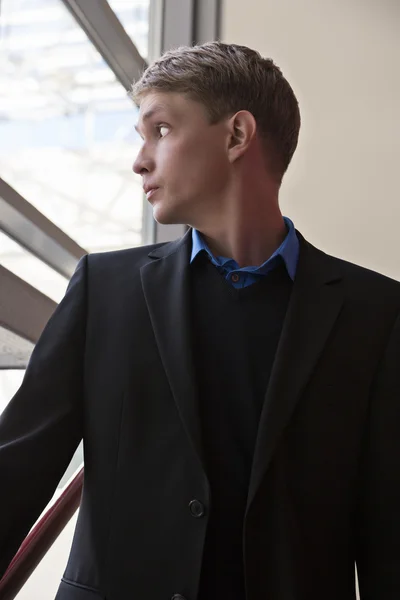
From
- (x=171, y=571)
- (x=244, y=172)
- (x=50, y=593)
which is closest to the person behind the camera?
(x=171, y=571)

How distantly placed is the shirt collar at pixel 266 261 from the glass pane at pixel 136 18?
155 cm

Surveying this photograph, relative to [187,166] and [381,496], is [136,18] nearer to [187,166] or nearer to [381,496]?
[187,166]

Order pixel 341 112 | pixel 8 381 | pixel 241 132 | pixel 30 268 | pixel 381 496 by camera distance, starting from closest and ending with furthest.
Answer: pixel 381 496 → pixel 241 132 → pixel 30 268 → pixel 8 381 → pixel 341 112

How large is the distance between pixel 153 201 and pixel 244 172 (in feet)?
0.56

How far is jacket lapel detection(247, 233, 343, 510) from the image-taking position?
1107mm

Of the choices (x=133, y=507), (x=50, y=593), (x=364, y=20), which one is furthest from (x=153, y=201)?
(x=364, y=20)

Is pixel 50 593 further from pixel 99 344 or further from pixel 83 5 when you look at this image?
pixel 83 5

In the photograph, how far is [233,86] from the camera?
52.1 inches

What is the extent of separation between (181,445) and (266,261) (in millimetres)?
356

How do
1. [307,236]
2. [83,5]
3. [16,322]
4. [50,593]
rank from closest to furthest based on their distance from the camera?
[16,322] < [83,5] < [50,593] < [307,236]

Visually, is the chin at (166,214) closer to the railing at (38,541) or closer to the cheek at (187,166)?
the cheek at (187,166)

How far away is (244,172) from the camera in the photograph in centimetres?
130

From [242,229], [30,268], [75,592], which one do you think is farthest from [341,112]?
[75,592]

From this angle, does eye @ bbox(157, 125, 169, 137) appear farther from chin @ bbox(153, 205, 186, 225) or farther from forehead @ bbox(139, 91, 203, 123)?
chin @ bbox(153, 205, 186, 225)
